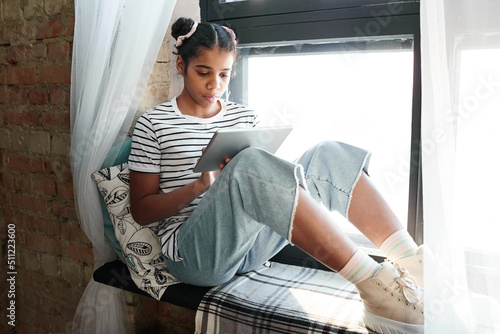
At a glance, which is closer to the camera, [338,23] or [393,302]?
[393,302]

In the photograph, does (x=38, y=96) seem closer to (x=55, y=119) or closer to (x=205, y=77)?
(x=55, y=119)

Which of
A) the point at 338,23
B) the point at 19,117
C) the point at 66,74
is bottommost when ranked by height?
the point at 19,117

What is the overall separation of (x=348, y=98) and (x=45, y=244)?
3.77 feet

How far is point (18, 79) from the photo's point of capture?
1.62m

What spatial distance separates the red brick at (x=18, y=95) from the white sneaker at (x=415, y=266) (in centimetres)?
131

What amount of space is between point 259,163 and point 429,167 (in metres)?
0.34

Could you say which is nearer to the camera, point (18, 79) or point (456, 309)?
point (456, 309)

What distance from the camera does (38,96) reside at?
62.2 inches

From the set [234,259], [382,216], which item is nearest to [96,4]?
[234,259]

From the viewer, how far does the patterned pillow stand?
1287 millimetres

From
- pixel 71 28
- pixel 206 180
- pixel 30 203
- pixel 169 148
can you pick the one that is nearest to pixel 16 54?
pixel 71 28

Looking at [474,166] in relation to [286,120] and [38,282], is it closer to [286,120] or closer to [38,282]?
[286,120]

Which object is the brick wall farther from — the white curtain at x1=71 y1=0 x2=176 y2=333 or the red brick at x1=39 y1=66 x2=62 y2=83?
the white curtain at x1=71 y1=0 x2=176 y2=333

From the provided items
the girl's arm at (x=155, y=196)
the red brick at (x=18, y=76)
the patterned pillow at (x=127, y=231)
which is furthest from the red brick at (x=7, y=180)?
the girl's arm at (x=155, y=196)
